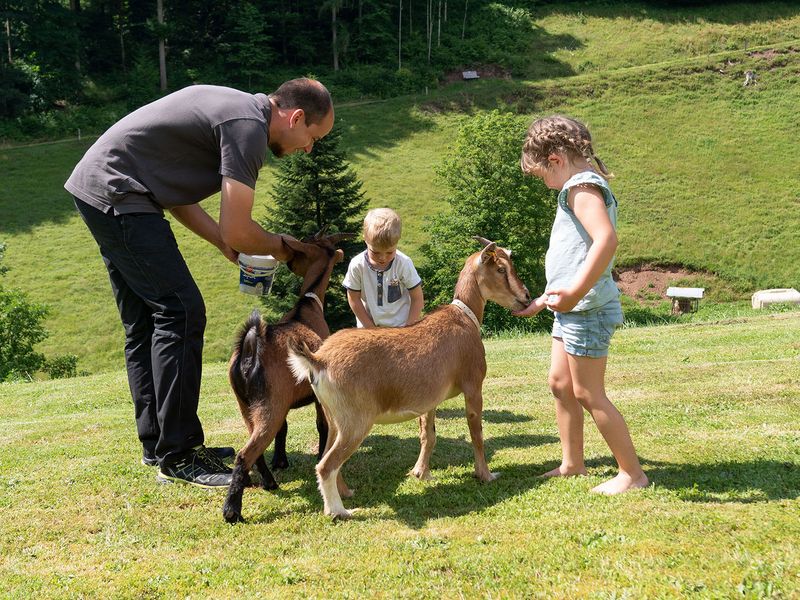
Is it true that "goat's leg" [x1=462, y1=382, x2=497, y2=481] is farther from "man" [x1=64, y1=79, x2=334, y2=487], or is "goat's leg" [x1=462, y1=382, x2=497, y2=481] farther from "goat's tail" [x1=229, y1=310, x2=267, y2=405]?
"man" [x1=64, y1=79, x2=334, y2=487]

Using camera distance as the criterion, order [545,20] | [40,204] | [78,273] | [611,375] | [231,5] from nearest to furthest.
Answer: [611,375] < [78,273] < [40,204] < [231,5] < [545,20]

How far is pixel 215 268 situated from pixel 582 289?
33500 millimetres

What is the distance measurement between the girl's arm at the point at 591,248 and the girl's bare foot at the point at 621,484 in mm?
1356

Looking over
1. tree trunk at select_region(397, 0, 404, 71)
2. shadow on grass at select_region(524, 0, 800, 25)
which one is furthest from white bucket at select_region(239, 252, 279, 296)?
shadow on grass at select_region(524, 0, 800, 25)

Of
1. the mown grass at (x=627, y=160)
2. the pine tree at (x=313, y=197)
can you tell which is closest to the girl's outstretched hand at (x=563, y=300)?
the pine tree at (x=313, y=197)

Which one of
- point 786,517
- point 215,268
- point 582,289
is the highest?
point 582,289

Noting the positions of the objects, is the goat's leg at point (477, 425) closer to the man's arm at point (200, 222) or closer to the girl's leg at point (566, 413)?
the girl's leg at point (566, 413)

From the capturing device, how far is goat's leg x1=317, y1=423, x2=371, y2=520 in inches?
195

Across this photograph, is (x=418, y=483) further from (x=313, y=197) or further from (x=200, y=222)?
(x=313, y=197)

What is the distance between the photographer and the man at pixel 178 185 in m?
5.14

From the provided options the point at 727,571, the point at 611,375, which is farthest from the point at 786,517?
the point at 611,375

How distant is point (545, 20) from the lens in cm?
7294

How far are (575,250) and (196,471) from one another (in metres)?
3.51

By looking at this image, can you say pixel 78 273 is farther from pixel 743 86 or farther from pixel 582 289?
pixel 743 86
